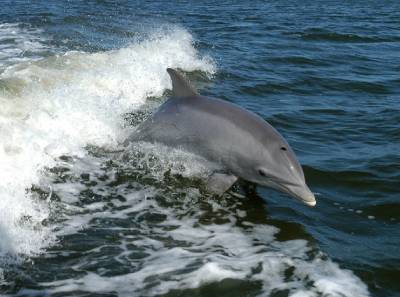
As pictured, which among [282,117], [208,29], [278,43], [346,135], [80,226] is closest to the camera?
[80,226]

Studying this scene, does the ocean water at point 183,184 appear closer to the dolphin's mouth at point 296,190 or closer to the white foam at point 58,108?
the white foam at point 58,108

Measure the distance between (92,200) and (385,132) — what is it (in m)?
5.88

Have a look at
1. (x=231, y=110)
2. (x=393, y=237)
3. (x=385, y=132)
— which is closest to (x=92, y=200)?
(x=231, y=110)

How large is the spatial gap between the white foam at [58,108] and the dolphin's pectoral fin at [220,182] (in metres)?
1.79

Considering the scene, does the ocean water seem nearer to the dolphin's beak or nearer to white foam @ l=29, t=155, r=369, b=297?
white foam @ l=29, t=155, r=369, b=297

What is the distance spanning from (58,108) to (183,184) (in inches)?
144

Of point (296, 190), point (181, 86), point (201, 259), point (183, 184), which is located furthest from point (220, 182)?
point (201, 259)

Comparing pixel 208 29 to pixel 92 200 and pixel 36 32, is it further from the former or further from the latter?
pixel 92 200

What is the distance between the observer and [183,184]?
774 cm

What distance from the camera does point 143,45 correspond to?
18.3 m

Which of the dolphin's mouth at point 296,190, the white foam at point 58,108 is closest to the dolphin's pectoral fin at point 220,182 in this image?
the dolphin's mouth at point 296,190

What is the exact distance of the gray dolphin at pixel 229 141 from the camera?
689 cm

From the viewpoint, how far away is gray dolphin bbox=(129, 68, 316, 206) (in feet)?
22.6

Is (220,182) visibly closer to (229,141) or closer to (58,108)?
(229,141)
